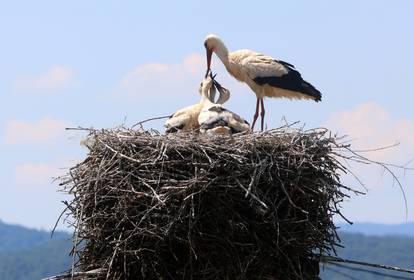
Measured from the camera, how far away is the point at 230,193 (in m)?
10.0

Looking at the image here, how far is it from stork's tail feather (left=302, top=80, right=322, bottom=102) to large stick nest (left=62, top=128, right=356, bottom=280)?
4.00 metres

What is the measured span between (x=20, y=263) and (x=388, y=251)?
48.6 metres

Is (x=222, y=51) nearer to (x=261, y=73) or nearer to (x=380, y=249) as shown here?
(x=261, y=73)

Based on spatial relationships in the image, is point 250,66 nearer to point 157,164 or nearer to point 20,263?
point 157,164

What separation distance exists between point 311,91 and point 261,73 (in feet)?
2.26

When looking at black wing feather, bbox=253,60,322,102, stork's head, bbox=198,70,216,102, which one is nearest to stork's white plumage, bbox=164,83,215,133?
stork's head, bbox=198,70,216,102

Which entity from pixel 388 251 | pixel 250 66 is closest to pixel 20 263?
pixel 388 251

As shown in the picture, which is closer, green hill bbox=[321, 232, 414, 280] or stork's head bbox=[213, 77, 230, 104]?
stork's head bbox=[213, 77, 230, 104]

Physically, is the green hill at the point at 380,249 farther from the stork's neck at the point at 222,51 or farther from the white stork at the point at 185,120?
the white stork at the point at 185,120

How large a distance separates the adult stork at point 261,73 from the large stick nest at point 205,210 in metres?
3.69

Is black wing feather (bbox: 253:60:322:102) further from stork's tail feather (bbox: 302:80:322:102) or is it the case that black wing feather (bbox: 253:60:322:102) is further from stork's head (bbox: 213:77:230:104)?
stork's head (bbox: 213:77:230:104)

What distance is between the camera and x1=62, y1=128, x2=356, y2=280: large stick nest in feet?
32.7

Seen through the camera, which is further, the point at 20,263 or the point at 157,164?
the point at 20,263

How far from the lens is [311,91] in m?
14.5
